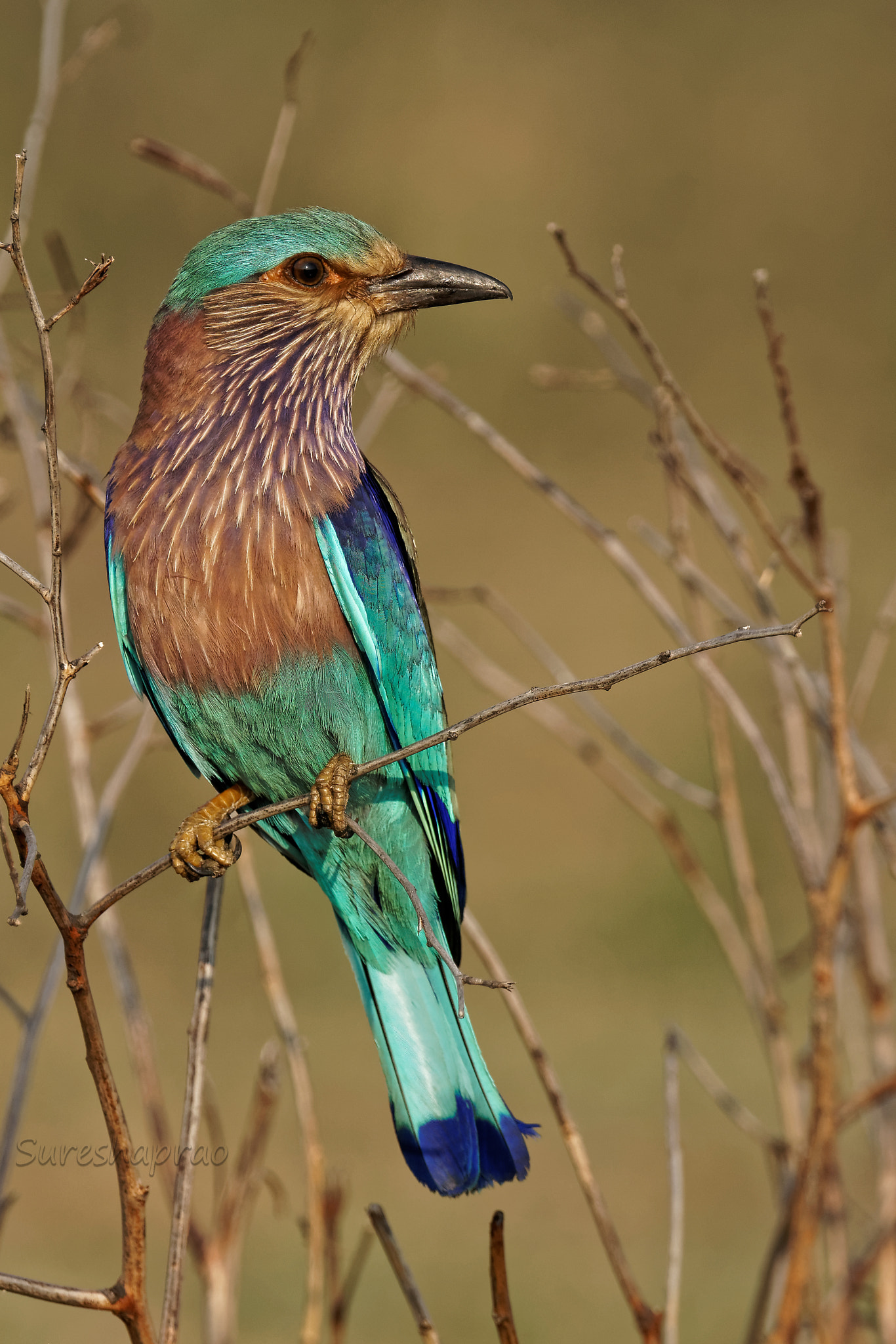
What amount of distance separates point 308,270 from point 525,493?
19.1 ft

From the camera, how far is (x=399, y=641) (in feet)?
8.43

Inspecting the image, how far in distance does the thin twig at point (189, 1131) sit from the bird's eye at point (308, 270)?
131cm

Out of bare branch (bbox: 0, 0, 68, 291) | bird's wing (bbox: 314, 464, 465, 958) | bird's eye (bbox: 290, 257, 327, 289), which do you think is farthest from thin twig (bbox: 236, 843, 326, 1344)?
bare branch (bbox: 0, 0, 68, 291)

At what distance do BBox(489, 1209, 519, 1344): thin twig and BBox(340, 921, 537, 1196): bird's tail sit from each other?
508 millimetres

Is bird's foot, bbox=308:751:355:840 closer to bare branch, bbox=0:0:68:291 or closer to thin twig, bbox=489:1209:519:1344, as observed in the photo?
thin twig, bbox=489:1209:519:1344

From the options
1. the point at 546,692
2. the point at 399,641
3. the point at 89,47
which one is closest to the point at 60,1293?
the point at 546,692

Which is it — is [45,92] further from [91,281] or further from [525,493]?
[525,493]

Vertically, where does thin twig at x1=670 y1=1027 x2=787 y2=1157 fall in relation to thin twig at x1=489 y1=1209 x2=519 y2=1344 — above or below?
above

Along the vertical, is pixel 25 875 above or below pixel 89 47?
below

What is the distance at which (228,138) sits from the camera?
26.3ft

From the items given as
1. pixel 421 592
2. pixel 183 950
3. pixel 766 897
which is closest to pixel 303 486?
pixel 421 592

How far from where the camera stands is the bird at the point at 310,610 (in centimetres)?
235

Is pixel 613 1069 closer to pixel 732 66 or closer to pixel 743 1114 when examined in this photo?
pixel 743 1114

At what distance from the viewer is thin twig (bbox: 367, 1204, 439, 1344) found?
6.00ft
